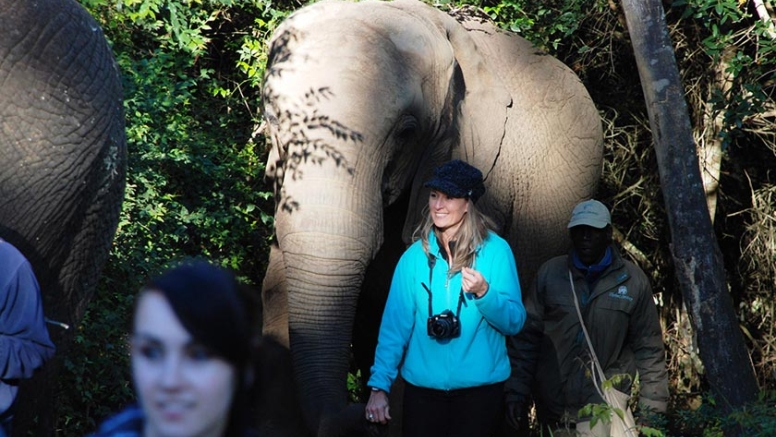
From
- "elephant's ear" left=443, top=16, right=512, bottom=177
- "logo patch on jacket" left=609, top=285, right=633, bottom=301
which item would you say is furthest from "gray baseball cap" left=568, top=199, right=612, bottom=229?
"elephant's ear" left=443, top=16, right=512, bottom=177

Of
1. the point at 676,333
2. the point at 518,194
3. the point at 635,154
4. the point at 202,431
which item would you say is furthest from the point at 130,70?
the point at 202,431

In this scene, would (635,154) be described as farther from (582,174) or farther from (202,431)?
(202,431)

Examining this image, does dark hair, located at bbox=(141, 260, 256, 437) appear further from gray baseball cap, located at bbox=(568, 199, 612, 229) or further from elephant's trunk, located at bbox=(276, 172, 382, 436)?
gray baseball cap, located at bbox=(568, 199, 612, 229)

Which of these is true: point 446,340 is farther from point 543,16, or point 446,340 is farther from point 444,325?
point 543,16

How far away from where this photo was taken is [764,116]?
974cm

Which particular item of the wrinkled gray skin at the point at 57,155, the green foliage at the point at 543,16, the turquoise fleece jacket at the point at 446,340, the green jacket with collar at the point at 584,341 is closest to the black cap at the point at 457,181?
the turquoise fleece jacket at the point at 446,340

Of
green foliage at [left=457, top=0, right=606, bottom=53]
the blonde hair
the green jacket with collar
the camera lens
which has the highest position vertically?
green foliage at [left=457, top=0, right=606, bottom=53]

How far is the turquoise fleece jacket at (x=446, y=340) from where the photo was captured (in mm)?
5488

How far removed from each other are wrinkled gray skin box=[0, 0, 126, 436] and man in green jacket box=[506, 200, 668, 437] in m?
2.20

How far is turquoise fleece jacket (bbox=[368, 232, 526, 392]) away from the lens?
5.49 meters

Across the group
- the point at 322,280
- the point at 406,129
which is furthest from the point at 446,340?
the point at 406,129

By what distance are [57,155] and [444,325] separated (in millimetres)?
1748

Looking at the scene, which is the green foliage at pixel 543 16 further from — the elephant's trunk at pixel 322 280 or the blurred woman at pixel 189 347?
the blurred woman at pixel 189 347

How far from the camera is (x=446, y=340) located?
18.1 feet
